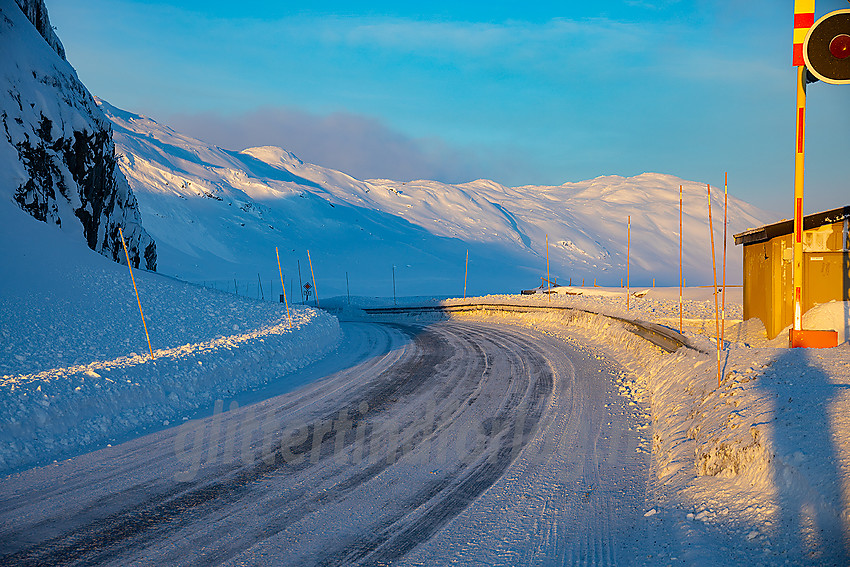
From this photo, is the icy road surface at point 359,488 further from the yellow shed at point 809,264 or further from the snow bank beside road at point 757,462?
the yellow shed at point 809,264

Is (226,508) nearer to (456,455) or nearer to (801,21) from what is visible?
(456,455)

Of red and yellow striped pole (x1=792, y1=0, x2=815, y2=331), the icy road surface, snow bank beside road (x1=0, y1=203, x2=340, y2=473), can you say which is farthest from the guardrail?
snow bank beside road (x1=0, y1=203, x2=340, y2=473)

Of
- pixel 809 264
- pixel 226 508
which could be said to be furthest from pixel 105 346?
pixel 809 264

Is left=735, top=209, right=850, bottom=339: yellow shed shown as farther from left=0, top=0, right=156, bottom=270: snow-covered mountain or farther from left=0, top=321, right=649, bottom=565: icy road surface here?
left=0, top=0, right=156, bottom=270: snow-covered mountain

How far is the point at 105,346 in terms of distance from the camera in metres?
13.7

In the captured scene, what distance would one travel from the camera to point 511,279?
117438 millimetres

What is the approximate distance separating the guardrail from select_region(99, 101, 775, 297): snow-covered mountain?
4688cm

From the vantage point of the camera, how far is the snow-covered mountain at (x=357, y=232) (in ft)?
329

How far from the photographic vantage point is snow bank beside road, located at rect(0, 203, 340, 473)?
8.73 metres

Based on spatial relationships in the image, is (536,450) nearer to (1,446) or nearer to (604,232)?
(1,446)

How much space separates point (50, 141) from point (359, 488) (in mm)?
25762

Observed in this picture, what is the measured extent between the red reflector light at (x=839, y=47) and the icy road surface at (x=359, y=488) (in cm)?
700

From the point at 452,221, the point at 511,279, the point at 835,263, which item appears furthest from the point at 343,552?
the point at 452,221

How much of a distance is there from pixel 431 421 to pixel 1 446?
6393 millimetres
